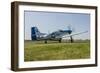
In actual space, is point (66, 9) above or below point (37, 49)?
above

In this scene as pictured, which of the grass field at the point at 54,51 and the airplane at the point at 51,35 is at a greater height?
the airplane at the point at 51,35

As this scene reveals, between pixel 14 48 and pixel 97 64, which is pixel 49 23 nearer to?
pixel 14 48

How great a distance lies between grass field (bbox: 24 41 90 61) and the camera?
142 cm

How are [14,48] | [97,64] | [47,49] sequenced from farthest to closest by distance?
1. [97,64]
2. [47,49]
3. [14,48]

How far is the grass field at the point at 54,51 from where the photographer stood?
142 centimetres

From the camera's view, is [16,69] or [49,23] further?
[49,23]

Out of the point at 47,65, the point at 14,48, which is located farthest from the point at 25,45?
the point at 47,65

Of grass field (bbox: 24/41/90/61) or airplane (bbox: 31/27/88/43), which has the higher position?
airplane (bbox: 31/27/88/43)

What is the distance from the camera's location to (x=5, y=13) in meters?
1.39

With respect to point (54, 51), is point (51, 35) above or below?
above

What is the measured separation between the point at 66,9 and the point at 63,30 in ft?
0.47

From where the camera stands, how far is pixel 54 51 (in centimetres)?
149

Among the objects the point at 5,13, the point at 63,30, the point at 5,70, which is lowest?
the point at 5,70

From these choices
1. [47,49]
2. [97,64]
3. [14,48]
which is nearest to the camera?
[14,48]
